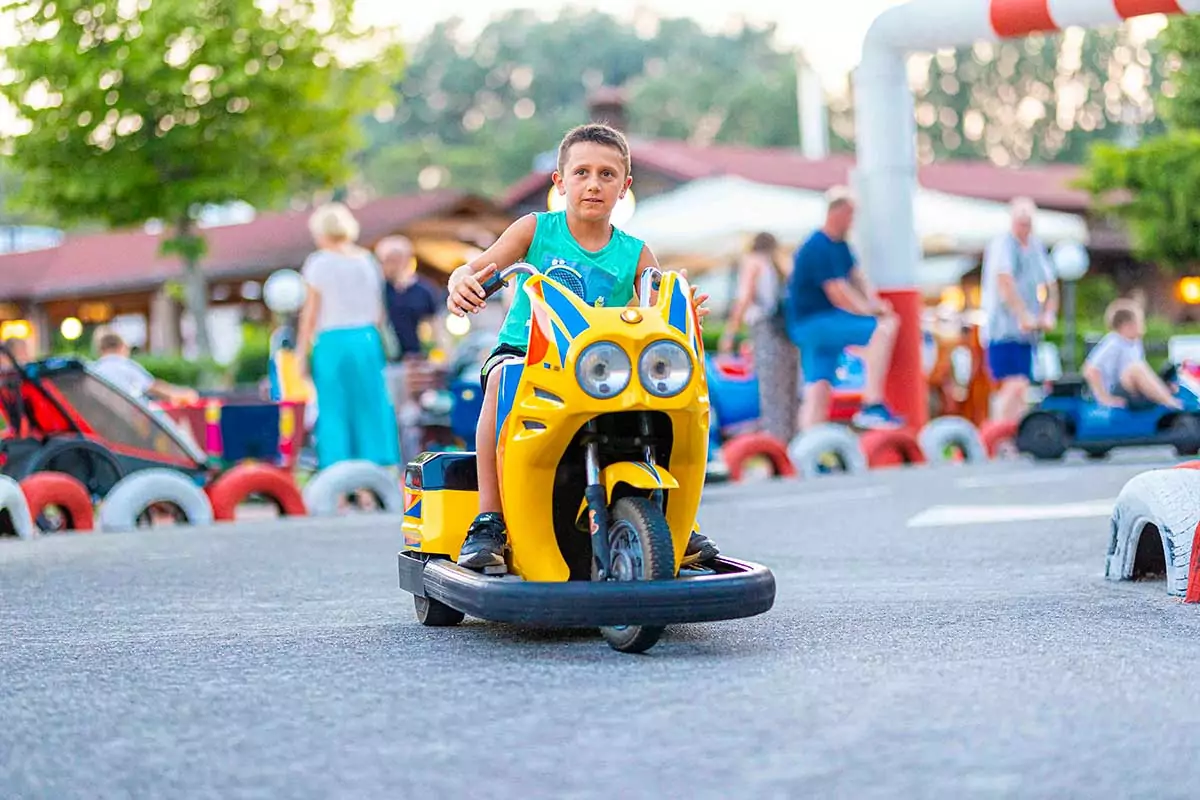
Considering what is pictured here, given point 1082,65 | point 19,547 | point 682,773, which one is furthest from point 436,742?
point 1082,65

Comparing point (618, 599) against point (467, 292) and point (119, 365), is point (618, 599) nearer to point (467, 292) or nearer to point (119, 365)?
point (467, 292)

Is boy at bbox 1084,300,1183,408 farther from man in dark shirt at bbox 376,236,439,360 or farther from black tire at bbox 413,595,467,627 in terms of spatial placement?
black tire at bbox 413,595,467,627

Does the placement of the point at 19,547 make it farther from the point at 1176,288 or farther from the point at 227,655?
the point at 1176,288

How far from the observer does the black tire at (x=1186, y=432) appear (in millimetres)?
12953

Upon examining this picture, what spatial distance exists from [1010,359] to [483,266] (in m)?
9.52

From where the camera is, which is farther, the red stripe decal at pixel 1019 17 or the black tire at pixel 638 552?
the red stripe decal at pixel 1019 17

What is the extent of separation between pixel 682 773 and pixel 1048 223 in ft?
62.3

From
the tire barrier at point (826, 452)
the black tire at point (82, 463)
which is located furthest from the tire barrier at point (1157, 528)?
the tire barrier at point (826, 452)

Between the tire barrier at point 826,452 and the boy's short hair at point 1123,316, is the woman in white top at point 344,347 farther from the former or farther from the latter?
the boy's short hair at point 1123,316

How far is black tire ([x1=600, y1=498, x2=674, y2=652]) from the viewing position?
450 centimetres

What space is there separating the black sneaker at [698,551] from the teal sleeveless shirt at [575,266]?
70cm

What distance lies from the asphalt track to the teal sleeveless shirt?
892mm

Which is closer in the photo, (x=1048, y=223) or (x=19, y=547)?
(x=19, y=547)

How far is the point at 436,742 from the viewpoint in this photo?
3.54 metres
